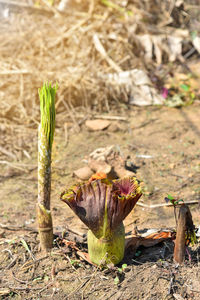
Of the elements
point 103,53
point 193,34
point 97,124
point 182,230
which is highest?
point 193,34

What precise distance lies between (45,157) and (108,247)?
2.09 feet

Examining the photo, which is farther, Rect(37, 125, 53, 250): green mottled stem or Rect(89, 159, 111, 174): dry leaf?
Rect(89, 159, 111, 174): dry leaf

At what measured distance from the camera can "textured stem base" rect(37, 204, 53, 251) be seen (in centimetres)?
220

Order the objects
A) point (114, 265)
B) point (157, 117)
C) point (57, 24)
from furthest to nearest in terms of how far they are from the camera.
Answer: point (57, 24), point (157, 117), point (114, 265)

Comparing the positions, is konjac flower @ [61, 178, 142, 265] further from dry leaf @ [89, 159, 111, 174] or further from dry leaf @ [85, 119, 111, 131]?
dry leaf @ [85, 119, 111, 131]

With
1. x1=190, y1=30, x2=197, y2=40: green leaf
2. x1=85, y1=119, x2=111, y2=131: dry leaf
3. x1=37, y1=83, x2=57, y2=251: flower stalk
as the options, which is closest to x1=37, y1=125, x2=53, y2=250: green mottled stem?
x1=37, y1=83, x2=57, y2=251: flower stalk

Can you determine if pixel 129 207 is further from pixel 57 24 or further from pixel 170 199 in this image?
pixel 57 24

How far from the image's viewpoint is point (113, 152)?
3.69 m

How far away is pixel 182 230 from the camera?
199 centimetres

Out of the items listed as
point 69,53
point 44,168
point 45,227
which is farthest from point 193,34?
point 45,227

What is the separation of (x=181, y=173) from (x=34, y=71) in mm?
2647

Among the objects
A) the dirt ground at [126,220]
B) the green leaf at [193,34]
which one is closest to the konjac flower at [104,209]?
the dirt ground at [126,220]

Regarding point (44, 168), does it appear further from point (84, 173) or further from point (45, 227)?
point (84, 173)

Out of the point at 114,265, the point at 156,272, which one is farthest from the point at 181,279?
the point at 114,265
